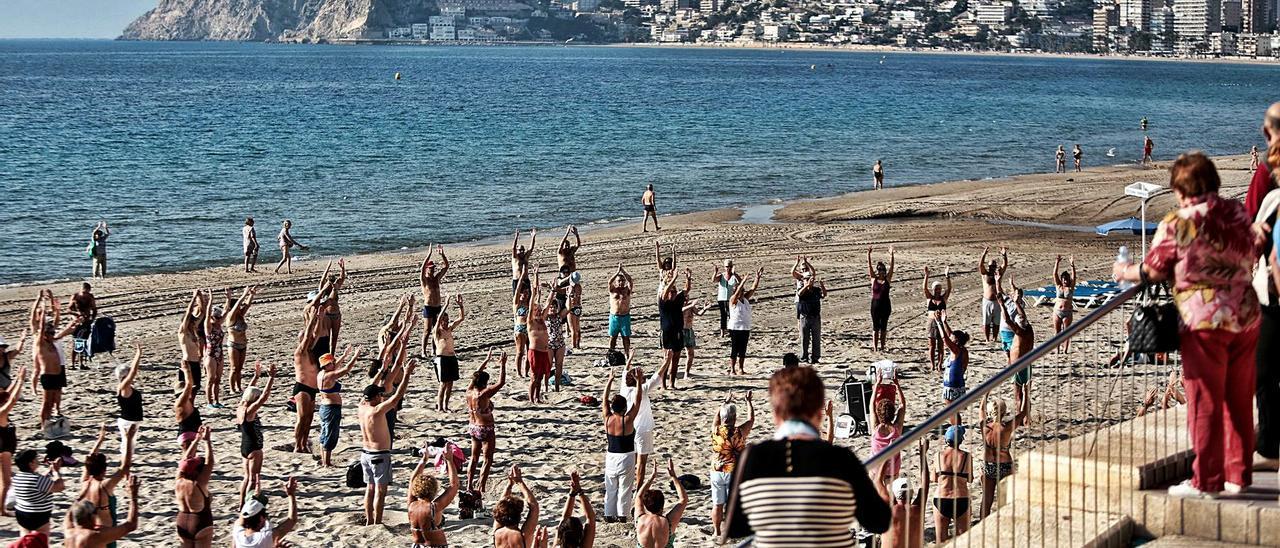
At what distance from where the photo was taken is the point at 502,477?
13.9m

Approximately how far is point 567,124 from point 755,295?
53607 mm

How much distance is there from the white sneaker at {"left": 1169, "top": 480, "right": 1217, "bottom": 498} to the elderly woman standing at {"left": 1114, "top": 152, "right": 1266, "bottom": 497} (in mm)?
282

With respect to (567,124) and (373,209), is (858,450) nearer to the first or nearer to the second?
(373,209)

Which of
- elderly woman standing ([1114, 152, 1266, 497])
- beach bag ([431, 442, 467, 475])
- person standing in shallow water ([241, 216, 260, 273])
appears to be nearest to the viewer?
elderly woman standing ([1114, 152, 1266, 497])

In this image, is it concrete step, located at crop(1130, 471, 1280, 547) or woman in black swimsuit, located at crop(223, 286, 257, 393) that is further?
woman in black swimsuit, located at crop(223, 286, 257, 393)

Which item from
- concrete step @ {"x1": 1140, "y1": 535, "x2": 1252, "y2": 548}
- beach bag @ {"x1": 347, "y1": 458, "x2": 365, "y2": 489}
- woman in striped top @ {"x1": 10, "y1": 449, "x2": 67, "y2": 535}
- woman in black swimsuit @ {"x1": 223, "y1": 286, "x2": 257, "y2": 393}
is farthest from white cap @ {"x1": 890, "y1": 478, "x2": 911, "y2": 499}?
woman in black swimsuit @ {"x1": 223, "y1": 286, "x2": 257, "y2": 393}

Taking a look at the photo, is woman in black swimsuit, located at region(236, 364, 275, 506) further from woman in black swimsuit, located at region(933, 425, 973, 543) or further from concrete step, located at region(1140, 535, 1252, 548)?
concrete step, located at region(1140, 535, 1252, 548)

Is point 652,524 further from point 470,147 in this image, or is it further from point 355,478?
point 470,147

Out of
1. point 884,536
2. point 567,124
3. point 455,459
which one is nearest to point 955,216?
point 455,459

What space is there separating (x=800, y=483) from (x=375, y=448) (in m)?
8.31

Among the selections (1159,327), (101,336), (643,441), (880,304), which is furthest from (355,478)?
(1159,327)

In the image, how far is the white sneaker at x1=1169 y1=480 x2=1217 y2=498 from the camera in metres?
6.75

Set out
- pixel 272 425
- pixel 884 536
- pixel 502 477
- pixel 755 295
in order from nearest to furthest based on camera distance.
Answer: pixel 884 536
pixel 502 477
pixel 272 425
pixel 755 295

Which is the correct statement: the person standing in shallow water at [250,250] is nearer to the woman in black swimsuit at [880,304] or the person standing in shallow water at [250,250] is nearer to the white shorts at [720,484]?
the woman in black swimsuit at [880,304]
